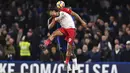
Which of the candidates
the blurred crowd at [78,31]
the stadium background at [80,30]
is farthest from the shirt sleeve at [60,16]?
the blurred crowd at [78,31]

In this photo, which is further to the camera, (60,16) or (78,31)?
(78,31)

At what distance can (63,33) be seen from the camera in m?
22.4

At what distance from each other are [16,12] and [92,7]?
3.50 meters

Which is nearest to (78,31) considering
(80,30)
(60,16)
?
(80,30)

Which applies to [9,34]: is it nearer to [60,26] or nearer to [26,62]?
[26,62]

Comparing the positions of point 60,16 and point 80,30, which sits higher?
point 60,16

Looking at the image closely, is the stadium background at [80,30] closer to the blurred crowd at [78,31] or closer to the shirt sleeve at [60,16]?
the blurred crowd at [78,31]

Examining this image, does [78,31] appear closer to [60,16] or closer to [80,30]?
[80,30]

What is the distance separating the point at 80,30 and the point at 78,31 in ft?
0.43

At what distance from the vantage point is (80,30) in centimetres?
2881

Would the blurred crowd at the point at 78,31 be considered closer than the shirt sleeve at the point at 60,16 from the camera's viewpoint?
No

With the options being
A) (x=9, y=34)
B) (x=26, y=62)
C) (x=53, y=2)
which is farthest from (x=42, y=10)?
(x=26, y=62)

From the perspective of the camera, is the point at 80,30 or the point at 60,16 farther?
the point at 80,30

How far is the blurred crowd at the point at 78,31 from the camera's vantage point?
26422 millimetres
